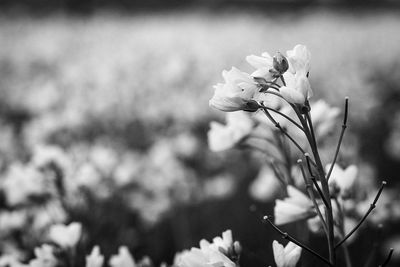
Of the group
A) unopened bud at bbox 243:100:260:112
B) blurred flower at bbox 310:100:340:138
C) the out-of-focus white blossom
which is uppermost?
unopened bud at bbox 243:100:260:112

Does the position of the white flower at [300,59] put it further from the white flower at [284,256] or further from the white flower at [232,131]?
the white flower at [232,131]

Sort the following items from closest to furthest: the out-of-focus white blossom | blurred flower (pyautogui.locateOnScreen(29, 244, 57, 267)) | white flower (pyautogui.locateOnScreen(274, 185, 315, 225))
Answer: white flower (pyautogui.locateOnScreen(274, 185, 315, 225))
blurred flower (pyautogui.locateOnScreen(29, 244, 57, 267))
the out-of-focus white blossom

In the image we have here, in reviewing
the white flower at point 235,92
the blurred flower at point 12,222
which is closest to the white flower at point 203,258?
the white flower at point 235,92

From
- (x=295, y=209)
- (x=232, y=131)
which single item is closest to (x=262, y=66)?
(x=295, y=209)

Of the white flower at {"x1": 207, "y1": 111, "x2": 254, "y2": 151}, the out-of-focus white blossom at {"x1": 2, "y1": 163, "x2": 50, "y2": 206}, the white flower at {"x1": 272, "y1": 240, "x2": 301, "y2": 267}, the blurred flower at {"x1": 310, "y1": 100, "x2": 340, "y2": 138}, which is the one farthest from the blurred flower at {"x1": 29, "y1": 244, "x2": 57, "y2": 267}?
the blurred flower at {"x1": 310, "y1": 100, "x2": 340, "y2": 138}

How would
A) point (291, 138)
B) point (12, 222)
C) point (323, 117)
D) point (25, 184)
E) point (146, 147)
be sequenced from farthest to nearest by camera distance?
point (146, 147)
point (12, 222)
point (25, 184)
point (323, 117)
point (291, 138)

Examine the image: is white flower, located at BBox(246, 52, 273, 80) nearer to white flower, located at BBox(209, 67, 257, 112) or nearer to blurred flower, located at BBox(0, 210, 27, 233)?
white flower, located at BBox(209, 67, 257, 112)

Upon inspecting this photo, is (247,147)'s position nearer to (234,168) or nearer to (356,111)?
(234,168)

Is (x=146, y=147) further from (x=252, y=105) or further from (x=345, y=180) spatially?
(x=252, y=105)
